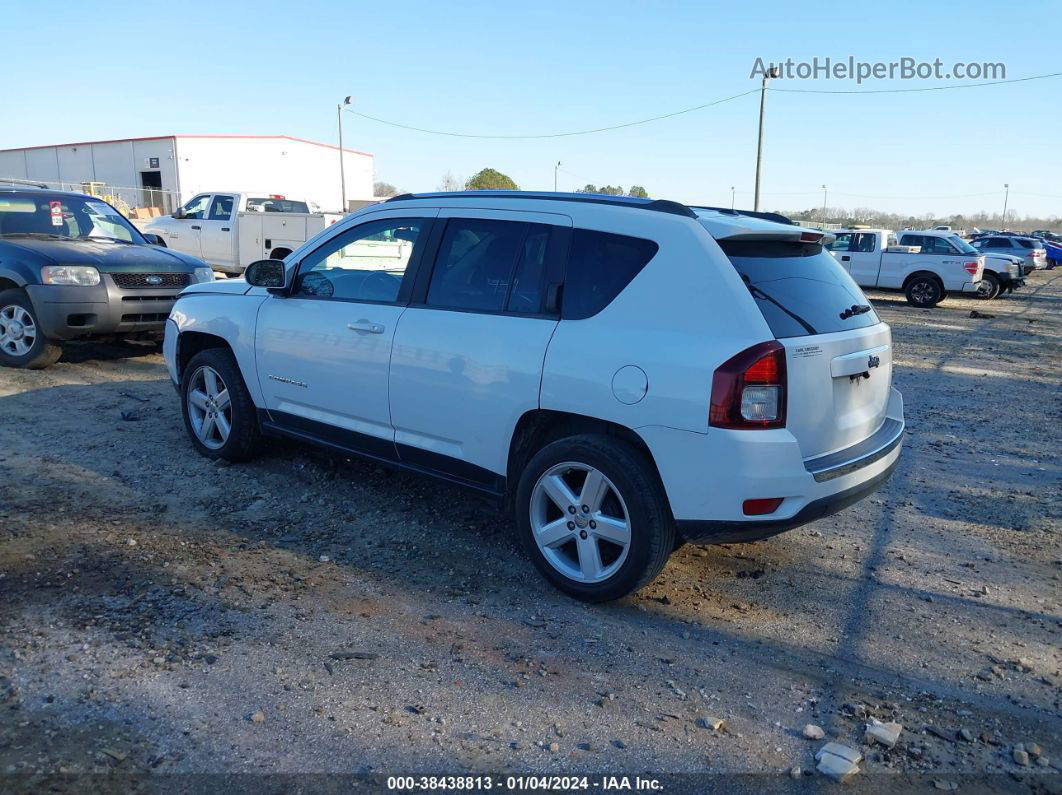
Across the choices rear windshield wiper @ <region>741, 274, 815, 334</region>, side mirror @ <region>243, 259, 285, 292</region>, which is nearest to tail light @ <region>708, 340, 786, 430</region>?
rear windshield wiper @ <region>741, 274, 815, 334</region>

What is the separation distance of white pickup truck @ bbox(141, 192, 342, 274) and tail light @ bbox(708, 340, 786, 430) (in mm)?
13667

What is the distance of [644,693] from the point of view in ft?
10.7

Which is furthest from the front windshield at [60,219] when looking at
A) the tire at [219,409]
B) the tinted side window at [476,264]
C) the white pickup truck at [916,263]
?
the white pickup truck at [916,263]

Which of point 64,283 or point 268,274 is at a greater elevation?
point 268,274

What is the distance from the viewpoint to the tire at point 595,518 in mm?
3676

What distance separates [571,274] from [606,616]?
1.64 metres

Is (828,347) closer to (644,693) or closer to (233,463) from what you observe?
(644,693)

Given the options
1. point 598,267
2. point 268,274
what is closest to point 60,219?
point 268,274

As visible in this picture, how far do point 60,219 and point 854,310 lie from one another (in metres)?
8.64

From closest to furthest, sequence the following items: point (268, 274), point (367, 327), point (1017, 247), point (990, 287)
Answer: point (367, 327) → point (268, 274) → point (990, 287) → point (1017, 247)

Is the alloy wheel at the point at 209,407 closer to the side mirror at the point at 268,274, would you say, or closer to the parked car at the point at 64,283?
the side mirror at the point at 268,274

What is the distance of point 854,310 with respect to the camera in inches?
163

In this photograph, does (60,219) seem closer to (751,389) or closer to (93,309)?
(93,309)

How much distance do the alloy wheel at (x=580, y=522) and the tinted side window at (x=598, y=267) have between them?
2.51 feet
